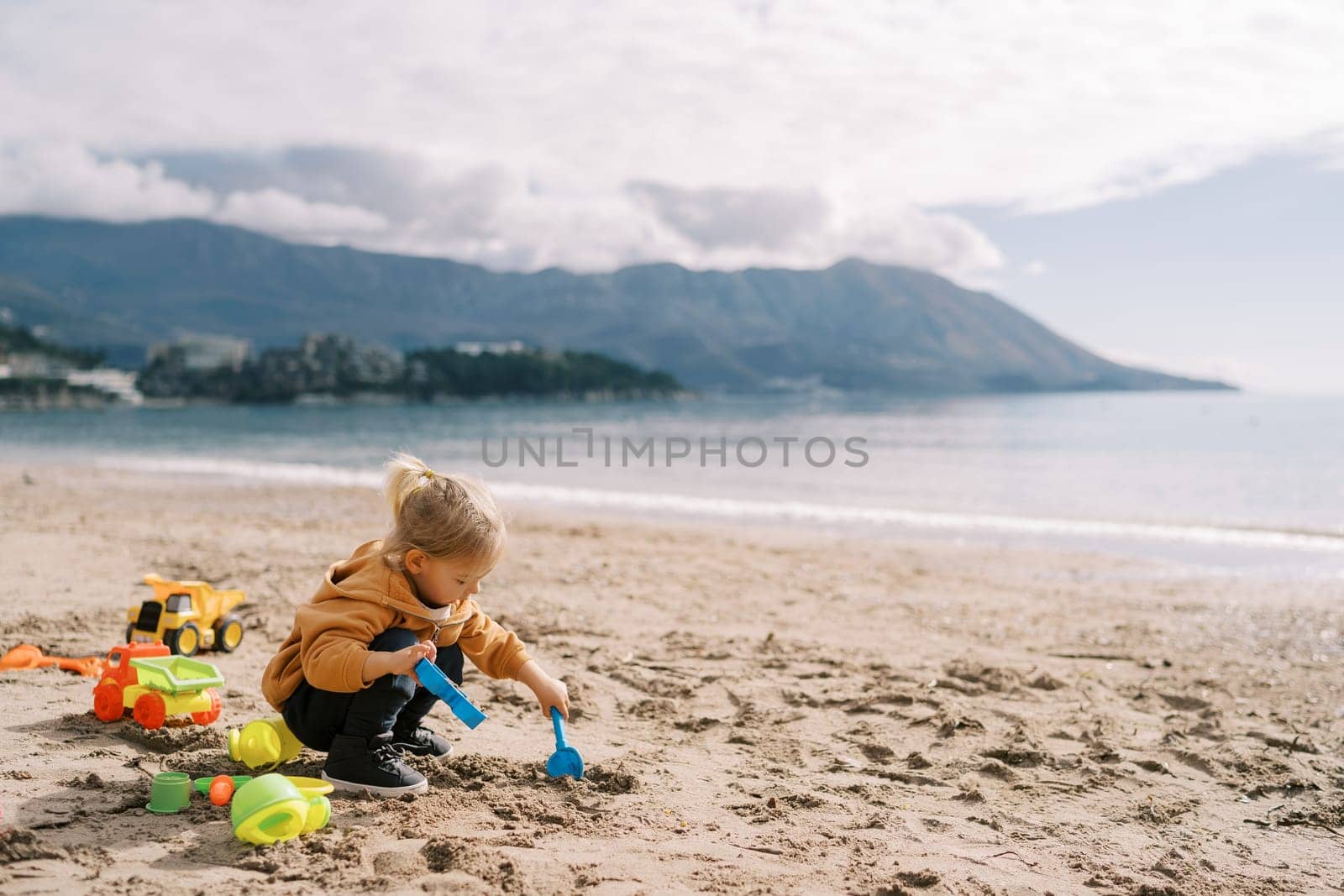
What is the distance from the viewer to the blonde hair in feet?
9.82

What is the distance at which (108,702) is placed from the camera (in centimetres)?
379

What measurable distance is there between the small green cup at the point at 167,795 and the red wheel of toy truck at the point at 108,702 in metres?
1.02

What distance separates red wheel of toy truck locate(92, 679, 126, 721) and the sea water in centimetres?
894

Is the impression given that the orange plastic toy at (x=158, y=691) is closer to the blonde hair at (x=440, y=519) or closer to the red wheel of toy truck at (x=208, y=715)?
the red wheel of toy truck at (x=208, y=715)

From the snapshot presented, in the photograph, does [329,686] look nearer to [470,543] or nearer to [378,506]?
[470,543]

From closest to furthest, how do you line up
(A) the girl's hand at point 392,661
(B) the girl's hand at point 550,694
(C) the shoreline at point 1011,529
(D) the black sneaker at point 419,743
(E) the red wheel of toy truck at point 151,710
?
1. (A) the girl's hand at point 392,661
2. (B) the girl's hand at point 550,694
3. (D) the black sneaker at point 419,743
4. (E) the red wheel of toy truck at point 151,710
5. (C) the shoreline at point 1011,529

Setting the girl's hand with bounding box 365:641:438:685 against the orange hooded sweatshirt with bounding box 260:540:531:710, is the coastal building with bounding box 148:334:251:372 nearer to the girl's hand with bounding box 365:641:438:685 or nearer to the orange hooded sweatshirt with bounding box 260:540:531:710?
the orange hooded sweatshirt with bounding box 260:540:531:710

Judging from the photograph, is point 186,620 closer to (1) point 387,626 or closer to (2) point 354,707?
(2) point 354,707

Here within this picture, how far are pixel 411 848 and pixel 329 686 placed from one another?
59 centimetres

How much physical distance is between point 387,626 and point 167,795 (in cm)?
85

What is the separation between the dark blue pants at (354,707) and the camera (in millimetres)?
3068

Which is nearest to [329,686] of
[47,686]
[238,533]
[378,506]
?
[47,686]

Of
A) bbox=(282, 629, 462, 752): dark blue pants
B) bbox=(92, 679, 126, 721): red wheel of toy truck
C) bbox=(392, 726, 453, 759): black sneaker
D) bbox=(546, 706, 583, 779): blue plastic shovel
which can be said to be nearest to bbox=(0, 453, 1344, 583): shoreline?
bbox=(546, 706, 583, 779): blue plastic shovel

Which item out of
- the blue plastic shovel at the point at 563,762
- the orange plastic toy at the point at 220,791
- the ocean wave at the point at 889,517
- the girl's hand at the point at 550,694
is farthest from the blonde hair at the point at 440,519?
the ocean wave at the point at 889,517
